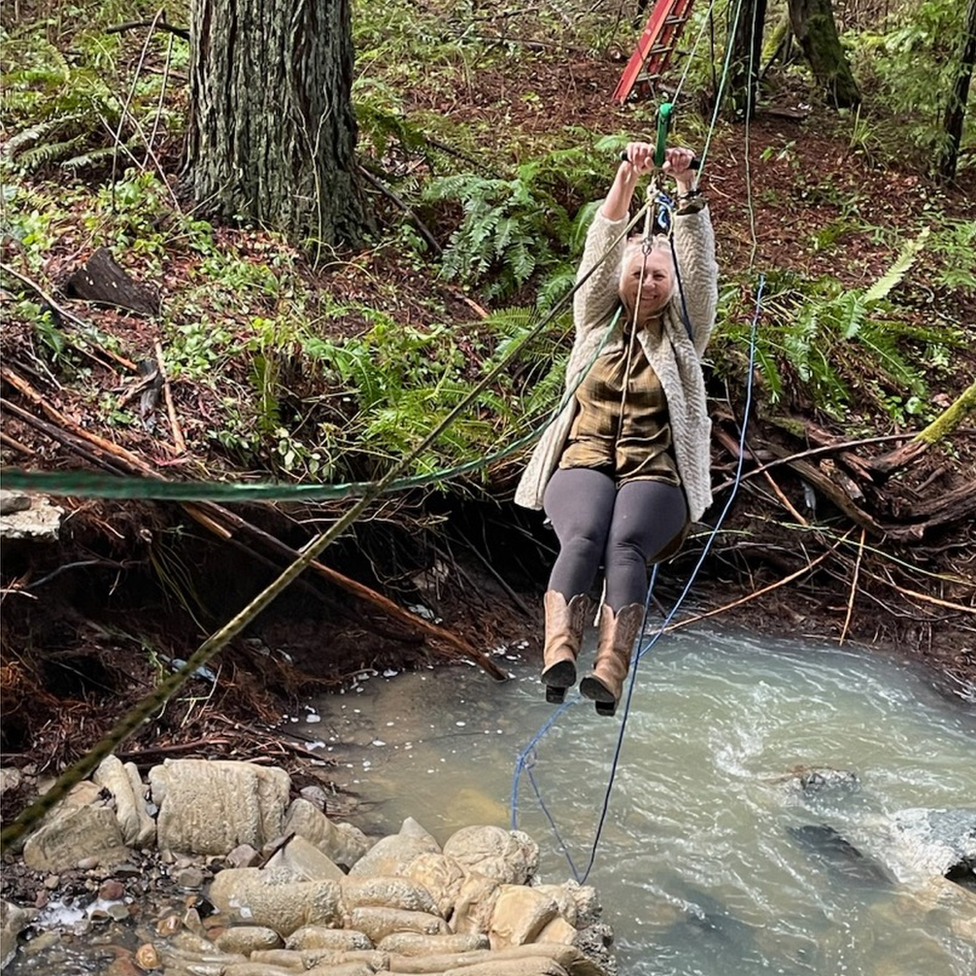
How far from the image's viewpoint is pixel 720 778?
5.00 metres

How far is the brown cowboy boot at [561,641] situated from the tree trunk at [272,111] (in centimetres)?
386

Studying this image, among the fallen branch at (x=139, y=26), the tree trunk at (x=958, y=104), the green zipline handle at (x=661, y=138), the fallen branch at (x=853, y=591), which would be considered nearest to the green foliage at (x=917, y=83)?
the tree trunk at (x=958, y=104)

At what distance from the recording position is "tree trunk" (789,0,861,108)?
9.75 meters

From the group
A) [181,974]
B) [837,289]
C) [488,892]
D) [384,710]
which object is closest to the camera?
[181,974]

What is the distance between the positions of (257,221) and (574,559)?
12.9 feet

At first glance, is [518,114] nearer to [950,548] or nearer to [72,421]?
[950,548]

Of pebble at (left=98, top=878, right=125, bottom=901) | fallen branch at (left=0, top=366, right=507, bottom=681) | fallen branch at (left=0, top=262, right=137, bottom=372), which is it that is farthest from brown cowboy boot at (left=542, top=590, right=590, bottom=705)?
fallen branch at (left=0, top=262, right=137, bottom=372)

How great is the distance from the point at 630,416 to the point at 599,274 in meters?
0.50

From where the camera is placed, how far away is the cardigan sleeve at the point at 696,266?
363 centimetres

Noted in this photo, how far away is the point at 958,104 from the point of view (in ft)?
28.4

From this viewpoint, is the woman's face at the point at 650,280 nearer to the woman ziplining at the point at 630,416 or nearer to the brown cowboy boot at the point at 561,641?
the woman ziplining at the point at 630,416

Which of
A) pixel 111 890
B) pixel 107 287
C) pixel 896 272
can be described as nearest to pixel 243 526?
pixel 107 287

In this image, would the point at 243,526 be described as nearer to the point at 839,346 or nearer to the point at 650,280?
the point at 650,280

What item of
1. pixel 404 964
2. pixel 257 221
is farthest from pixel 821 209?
pixel 404 964
